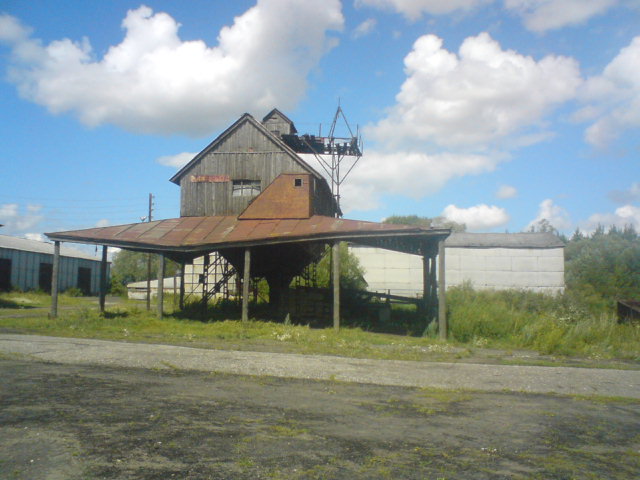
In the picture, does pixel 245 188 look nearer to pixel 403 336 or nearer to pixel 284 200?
pixel 284 200

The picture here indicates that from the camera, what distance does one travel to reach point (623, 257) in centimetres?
3491

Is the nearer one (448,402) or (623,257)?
(448,402)

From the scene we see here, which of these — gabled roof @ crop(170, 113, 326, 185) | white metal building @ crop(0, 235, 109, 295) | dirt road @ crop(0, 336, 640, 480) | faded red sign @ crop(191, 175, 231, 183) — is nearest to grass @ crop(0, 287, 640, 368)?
dirt road @ crop(0, 336, 640, 480)

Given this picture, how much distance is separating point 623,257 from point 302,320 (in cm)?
2485

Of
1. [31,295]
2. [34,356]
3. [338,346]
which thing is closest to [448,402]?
[338,346]

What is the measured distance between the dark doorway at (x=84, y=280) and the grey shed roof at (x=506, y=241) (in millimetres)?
34425

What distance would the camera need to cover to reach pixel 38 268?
41.4 meters

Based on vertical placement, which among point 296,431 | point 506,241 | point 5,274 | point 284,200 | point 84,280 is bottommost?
point 296,431

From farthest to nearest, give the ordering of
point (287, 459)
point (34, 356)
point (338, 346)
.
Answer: point (338, 346), point (34, 356), point (287, 459)

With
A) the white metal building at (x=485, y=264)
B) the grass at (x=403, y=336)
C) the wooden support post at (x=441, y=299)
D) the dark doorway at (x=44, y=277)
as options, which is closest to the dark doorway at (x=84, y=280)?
the dark doorway at (x=44, y=277)

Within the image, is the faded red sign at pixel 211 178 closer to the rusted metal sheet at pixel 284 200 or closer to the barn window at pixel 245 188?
the barn window at pixel 245 188

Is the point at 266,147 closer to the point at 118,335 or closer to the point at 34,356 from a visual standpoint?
the point at 118,335

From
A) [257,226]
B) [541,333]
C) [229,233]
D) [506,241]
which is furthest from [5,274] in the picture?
[541,333]

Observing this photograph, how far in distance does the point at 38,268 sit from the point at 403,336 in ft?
114
